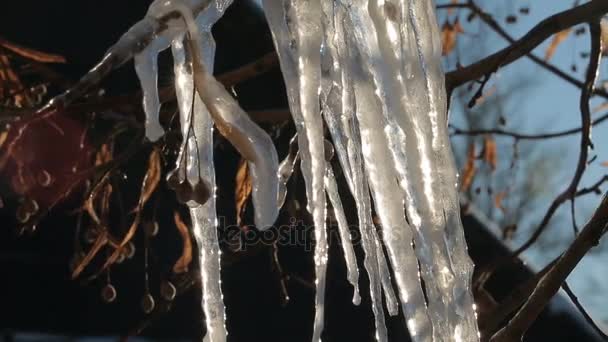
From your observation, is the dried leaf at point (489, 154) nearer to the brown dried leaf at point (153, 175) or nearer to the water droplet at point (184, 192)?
the brown dried leaf at point (153, 175)

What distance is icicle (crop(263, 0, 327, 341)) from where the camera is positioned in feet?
2.68

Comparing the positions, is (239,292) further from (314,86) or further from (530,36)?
(314,86)

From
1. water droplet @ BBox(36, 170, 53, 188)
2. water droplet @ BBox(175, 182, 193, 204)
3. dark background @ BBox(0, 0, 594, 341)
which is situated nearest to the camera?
water droplet @ BBox(175, 182, 193, 204)

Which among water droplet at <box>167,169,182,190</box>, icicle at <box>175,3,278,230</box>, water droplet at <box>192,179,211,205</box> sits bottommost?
water droplet at <box>192,179,211,205</box>

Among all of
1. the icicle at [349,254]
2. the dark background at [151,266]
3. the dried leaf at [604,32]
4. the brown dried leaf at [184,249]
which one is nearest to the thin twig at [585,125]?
the dried leaf at [604,32]

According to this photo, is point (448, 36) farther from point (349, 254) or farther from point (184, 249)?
point (349, 254)

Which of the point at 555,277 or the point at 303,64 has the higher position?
the point at 303,64

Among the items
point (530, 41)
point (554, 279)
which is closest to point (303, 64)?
point (554, 279)

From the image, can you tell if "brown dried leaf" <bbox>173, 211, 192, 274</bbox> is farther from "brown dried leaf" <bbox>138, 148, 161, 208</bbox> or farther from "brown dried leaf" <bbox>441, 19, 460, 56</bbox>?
"brown dried leaf" <bbox>441, 19, 460, 56</bbox>

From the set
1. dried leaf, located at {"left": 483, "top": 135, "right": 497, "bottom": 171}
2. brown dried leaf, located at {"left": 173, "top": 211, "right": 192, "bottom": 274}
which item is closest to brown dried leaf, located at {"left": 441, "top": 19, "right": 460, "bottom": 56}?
dried leaf, located at {"left": 483, "top": 135, "right": 497, "bottom": 171}

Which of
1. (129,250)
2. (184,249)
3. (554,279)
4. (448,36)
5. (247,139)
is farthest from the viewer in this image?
(448,36)

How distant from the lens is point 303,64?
81cm

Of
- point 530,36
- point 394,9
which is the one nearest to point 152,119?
point 394,9

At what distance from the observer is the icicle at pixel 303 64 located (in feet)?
2.68
